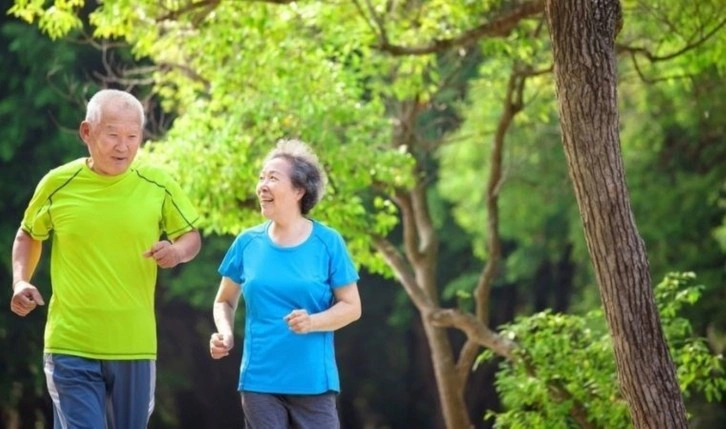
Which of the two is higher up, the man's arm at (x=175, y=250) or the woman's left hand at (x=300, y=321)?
the man's arm at (x=175, y=250)

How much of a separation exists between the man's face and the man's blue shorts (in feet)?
2.37

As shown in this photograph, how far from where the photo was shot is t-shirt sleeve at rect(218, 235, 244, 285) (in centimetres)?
647

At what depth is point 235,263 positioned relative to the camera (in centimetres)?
648

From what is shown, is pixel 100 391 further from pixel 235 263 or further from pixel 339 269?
pixel 339 269

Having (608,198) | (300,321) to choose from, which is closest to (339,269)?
(300,321)

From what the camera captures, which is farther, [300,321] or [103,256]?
[103,256]

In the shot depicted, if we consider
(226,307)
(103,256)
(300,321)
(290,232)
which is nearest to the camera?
(300,321)

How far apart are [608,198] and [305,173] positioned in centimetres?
161

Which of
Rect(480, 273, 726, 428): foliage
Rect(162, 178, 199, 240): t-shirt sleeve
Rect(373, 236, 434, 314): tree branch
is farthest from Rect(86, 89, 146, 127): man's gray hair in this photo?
Rect(373, 236, 434, 314): tree branch

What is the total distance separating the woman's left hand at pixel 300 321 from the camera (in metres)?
6.18

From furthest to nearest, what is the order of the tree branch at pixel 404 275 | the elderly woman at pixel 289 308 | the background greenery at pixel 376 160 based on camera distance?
the tree branch at pixel 404 275, the background greenery at pixel 376 160, the elderly woman at pixel 289 308

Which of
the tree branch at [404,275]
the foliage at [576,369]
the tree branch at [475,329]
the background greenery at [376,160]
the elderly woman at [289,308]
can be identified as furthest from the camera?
the tree branch at [404,275]

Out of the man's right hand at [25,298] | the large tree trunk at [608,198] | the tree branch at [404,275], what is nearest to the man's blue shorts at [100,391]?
the man's right hand at [25,298]

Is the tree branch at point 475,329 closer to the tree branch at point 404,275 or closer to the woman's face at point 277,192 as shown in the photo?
the tree branch at point 404,275
